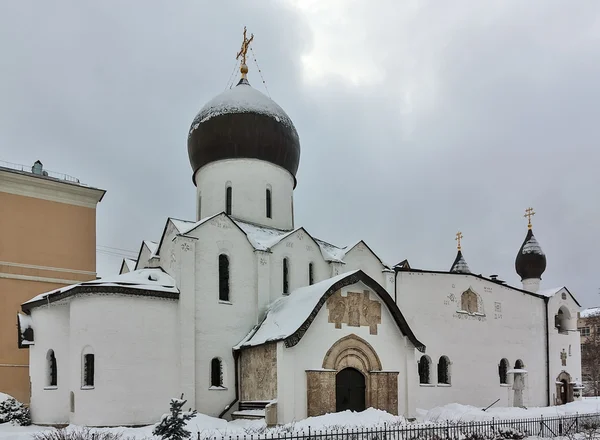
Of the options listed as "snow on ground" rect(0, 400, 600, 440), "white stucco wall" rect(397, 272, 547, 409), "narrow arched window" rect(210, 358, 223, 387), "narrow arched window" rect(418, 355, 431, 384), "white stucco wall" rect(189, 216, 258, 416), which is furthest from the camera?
"white stucco wall" rect(397, 272, 547, 409)

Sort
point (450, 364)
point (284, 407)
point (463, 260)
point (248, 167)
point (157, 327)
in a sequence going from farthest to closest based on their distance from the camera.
Answer: point (463, 260)
point (450, 364)
point (248, 167)
point (157, 327)
point (284, 407)

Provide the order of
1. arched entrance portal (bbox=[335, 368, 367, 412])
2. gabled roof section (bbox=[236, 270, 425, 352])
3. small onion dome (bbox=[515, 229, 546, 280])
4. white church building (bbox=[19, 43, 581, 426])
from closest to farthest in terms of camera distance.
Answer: white church building (bbox=[19, 43, 581, 426])
gabled roof section (bbox=[236, 270, 425, 352])
arched entrance portal (bbox=[335, 368, 367, 412])
small onion dome (bbox=[515, 229, 546, 280])

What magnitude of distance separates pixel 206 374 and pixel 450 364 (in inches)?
409

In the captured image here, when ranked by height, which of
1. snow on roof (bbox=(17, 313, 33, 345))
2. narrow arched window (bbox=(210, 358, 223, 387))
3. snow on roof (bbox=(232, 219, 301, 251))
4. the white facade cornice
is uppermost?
the white facade cornice

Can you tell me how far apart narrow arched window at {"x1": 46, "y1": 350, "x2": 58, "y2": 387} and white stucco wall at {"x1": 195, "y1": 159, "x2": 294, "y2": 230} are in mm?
6951

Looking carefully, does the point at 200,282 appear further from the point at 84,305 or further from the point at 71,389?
the point at 71,389

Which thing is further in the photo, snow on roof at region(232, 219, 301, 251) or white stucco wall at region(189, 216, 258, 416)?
snow on roof at region(232, 219, 301, 251)

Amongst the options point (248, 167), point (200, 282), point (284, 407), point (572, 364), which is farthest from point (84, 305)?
point (572, 364)

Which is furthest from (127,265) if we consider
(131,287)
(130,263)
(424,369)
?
(424,369)

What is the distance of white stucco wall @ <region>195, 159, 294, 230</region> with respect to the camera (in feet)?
69.9

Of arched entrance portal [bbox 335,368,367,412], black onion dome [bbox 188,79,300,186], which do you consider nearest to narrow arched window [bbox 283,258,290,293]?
arched entrance portal [bbox 335,368,367,412]

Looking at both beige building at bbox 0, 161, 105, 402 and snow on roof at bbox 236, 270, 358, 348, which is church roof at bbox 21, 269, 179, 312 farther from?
beige building at bbox 0, 161, 105, 402

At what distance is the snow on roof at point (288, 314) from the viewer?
16.3 metres

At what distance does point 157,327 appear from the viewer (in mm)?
16531
